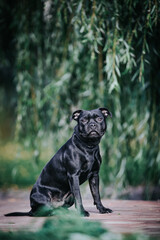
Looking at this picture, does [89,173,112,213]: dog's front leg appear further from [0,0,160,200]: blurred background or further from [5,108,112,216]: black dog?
[0,0,160,200]: blurred background

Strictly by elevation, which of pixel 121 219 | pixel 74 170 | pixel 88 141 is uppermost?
pixel 88 141

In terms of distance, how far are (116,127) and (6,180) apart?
4707 mm

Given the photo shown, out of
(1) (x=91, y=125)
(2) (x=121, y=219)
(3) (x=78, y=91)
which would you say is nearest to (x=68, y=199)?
(2) (x=121, y=219)

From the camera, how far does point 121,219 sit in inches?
122

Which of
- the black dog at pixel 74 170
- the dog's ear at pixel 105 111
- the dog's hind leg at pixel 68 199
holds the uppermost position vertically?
the dog's ear at pixel 105 111

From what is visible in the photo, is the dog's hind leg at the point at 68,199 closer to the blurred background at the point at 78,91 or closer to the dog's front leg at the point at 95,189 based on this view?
the dog's front leg at the point at 95,189

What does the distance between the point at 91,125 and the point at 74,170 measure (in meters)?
0.38

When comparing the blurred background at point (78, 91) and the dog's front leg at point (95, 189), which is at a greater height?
the blurred background at point (78, 91)

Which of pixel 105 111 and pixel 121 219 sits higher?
pixel 105 111

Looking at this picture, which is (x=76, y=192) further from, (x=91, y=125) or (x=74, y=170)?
(x=91, y=125)

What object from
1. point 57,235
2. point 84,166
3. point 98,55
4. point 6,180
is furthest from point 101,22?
point 6,180

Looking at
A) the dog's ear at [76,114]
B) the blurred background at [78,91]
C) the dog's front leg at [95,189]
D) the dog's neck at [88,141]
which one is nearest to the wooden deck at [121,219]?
the dog's front leg at [95,189]

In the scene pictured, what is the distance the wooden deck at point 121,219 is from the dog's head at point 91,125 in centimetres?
64

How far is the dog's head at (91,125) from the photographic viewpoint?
3146 millimetres
